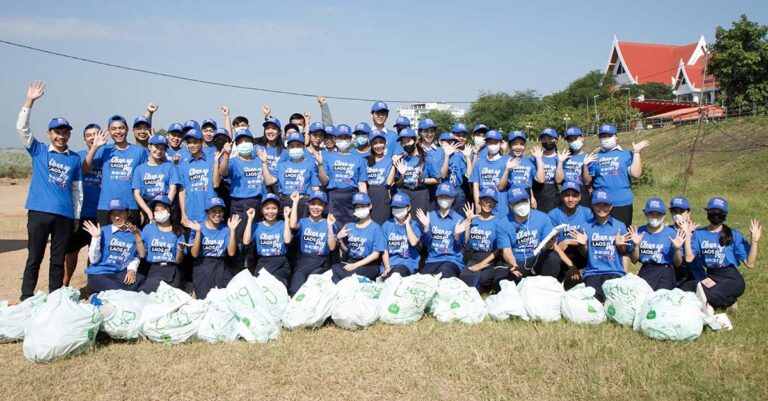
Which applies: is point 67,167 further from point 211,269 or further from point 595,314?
point 595,314

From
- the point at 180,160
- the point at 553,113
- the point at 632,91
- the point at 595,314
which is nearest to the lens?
the point at 595,314

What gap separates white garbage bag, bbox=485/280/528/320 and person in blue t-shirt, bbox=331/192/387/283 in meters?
1.49

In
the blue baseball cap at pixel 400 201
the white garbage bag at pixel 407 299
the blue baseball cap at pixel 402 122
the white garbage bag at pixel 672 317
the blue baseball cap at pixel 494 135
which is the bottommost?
the white garbage bag at pixel 672 317

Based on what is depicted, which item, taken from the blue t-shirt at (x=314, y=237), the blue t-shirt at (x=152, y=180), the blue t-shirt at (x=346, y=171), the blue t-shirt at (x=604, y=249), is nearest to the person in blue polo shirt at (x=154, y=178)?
the blue t-shirt at (x=152, y=180)

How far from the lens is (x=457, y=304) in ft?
20.5

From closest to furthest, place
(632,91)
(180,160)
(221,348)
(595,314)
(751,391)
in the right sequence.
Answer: (751,391) < (221,348) < (595,314) < (180,160) < (632,91)

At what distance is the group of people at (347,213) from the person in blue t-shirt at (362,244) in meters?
0.02

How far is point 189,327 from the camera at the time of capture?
5.83 m

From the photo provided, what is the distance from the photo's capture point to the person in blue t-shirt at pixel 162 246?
23.2ft

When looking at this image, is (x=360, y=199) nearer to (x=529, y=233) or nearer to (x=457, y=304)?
(x=457, y=304)

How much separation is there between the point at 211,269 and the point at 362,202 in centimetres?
196

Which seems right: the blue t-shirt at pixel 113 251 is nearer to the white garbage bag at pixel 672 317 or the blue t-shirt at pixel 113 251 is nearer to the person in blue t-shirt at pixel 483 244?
the person in blue t-shirt at pixel 483 244

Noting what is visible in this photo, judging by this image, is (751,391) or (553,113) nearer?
(751,391)

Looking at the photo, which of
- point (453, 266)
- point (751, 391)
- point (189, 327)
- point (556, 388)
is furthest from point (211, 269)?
point (751, 391)
